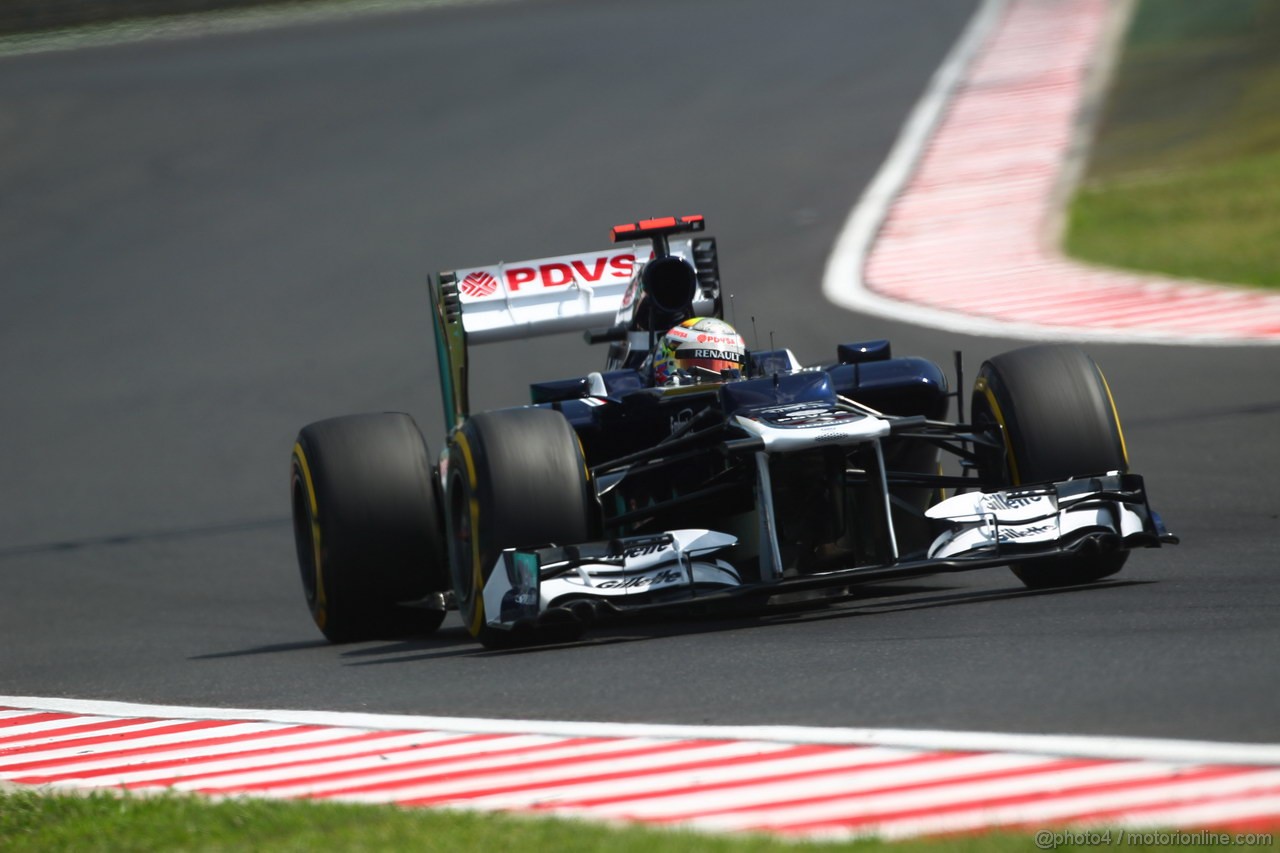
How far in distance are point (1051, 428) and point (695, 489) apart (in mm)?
1519

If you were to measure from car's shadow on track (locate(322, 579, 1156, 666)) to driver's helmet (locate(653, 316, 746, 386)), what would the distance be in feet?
3.54

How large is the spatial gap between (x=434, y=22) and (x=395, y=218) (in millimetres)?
17176

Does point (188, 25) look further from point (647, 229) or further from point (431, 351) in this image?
point (647, 229)

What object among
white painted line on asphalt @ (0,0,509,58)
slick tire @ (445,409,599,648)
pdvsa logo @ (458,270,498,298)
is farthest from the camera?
white painted line on asphalt @ (0,0,509,58)

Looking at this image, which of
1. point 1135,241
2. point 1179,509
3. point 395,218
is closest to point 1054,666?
point 1179,509

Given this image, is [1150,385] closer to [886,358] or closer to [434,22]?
[886,358]

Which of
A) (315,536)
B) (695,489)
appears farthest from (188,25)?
(695,489)

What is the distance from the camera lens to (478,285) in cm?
1067

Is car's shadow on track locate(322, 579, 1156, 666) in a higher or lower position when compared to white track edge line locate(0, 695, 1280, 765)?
lower

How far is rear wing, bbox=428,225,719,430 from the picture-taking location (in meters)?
10.5

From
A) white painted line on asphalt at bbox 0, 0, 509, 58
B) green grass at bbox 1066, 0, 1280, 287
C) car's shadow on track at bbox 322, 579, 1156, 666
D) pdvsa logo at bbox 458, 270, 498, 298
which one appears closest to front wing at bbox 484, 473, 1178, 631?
car's shadow on track at bbox 322, 579, 1156, 666

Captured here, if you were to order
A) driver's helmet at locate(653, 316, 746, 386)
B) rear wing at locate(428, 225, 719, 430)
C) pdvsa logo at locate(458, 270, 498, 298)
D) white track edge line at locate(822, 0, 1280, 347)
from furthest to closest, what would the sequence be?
white track edge line at locate(822, 0, 1280, 347)
pdvsa logo at locate(458, 270, 498, 298)
rear wing at locate(428, 225, 719, 430)
driver's helmet at locate(653, 316, 746, 386)

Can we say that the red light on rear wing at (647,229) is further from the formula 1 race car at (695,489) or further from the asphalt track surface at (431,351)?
the asphalt track surface at (431,351)

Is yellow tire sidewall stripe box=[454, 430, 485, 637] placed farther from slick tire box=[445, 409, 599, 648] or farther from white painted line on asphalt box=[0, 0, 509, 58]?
white painted line on asphalt box=[0, 0, 509, 58]
